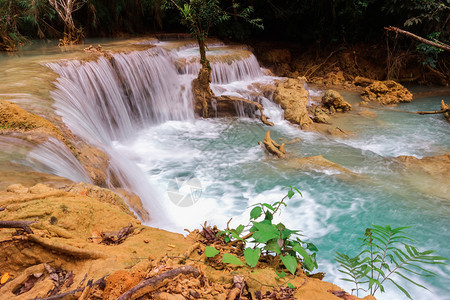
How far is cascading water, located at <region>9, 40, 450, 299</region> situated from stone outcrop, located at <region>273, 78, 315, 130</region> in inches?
10.4

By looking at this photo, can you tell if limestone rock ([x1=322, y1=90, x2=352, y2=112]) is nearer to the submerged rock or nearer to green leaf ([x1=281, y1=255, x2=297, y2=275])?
the submerged rock

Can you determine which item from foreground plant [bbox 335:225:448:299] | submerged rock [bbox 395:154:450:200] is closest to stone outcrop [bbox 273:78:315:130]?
Answer: submerged rock [bbox 395:154:450:200]

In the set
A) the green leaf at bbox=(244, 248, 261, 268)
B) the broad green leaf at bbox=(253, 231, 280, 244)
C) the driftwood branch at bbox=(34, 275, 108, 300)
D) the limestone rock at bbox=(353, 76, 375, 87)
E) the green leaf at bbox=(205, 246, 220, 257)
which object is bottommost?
the limestone rock at bbox=(353, 76, 375, 87)

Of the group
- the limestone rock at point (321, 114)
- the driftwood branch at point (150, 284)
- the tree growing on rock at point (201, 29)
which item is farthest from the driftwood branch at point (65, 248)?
the limestone rock at point (321, 114)

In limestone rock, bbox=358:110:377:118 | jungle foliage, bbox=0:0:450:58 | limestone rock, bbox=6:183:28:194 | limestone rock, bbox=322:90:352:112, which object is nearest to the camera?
limestone rock, bbox=6:183:28:194

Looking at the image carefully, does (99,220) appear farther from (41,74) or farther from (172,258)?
(41,74)

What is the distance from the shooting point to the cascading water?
410 centimetres

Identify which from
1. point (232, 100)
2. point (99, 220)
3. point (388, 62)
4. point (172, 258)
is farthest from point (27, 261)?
point (388, 62)

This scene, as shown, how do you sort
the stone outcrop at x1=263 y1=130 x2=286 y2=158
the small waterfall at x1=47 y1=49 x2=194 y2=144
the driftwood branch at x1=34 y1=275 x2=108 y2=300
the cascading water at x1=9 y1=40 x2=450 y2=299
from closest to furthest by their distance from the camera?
the driftwood branch at x1=34 y1=275 x2=108 y2=300 → the cascading water at x1=9 y1=40 x2=450 y2=299 → the small waterfall at x1=47 y1=49 x2=194 y2=144 → the stone outcrop at x1=263 y1=130 x2=286 y2=158

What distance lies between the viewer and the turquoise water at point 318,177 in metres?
3.94

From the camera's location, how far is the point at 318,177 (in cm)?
518

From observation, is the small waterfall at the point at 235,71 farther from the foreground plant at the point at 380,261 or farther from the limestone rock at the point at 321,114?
the foreground plant at the point at 380,261

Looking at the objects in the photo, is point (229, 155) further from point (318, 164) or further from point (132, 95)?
point (132, 95)

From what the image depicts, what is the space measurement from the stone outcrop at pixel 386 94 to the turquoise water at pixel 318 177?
1.27 metres
